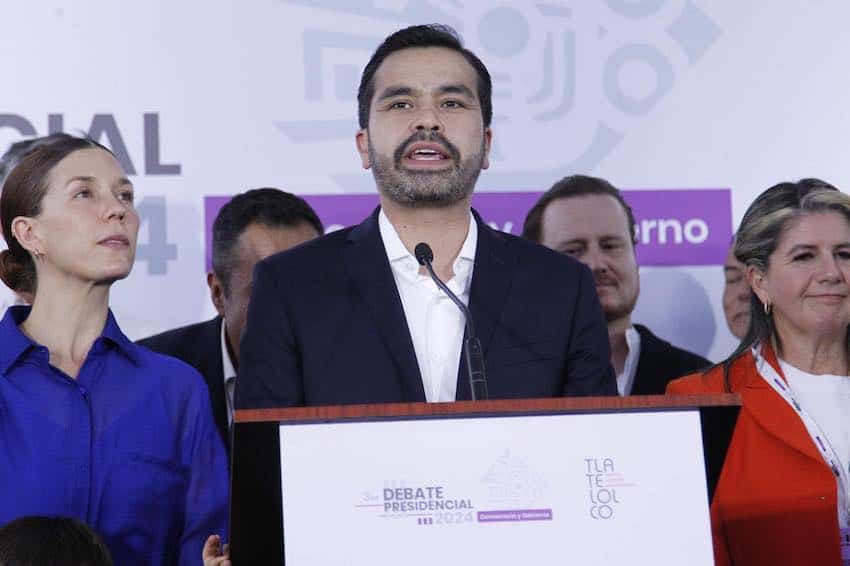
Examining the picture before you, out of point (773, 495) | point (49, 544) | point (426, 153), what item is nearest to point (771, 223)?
point (773, 495)

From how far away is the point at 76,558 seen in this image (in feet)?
7.77

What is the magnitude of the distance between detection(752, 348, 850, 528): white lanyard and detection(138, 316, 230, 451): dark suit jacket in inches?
60.4

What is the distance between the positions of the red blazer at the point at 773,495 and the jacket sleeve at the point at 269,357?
964mm

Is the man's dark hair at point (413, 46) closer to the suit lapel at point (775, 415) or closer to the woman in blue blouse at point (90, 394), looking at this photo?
the woman in blue blouse at point (90, 394)

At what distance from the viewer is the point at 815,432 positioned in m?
3.11

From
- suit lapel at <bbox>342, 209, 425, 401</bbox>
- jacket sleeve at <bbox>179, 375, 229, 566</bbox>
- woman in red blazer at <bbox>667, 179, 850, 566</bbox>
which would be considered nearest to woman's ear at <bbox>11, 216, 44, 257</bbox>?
jacket sleeve at <bbox>179, 375, 229, 566</bbox>

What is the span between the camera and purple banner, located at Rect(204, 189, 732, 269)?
452 centimetres

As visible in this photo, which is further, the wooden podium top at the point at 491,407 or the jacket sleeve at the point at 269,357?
the jacket sleeve at the point at 269,357

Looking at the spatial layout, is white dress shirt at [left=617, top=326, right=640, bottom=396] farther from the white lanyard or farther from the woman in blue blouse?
the woman in blue blouse

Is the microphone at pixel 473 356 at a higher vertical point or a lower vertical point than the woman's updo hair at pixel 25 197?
lower

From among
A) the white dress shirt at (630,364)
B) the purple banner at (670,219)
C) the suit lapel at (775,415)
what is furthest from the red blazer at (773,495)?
the purple banner at (670,219)

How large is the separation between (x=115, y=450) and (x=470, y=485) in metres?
1.02

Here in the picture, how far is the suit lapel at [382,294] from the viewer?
2.64 metres

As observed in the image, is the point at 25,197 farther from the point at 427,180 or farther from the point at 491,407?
the point at 491,407
